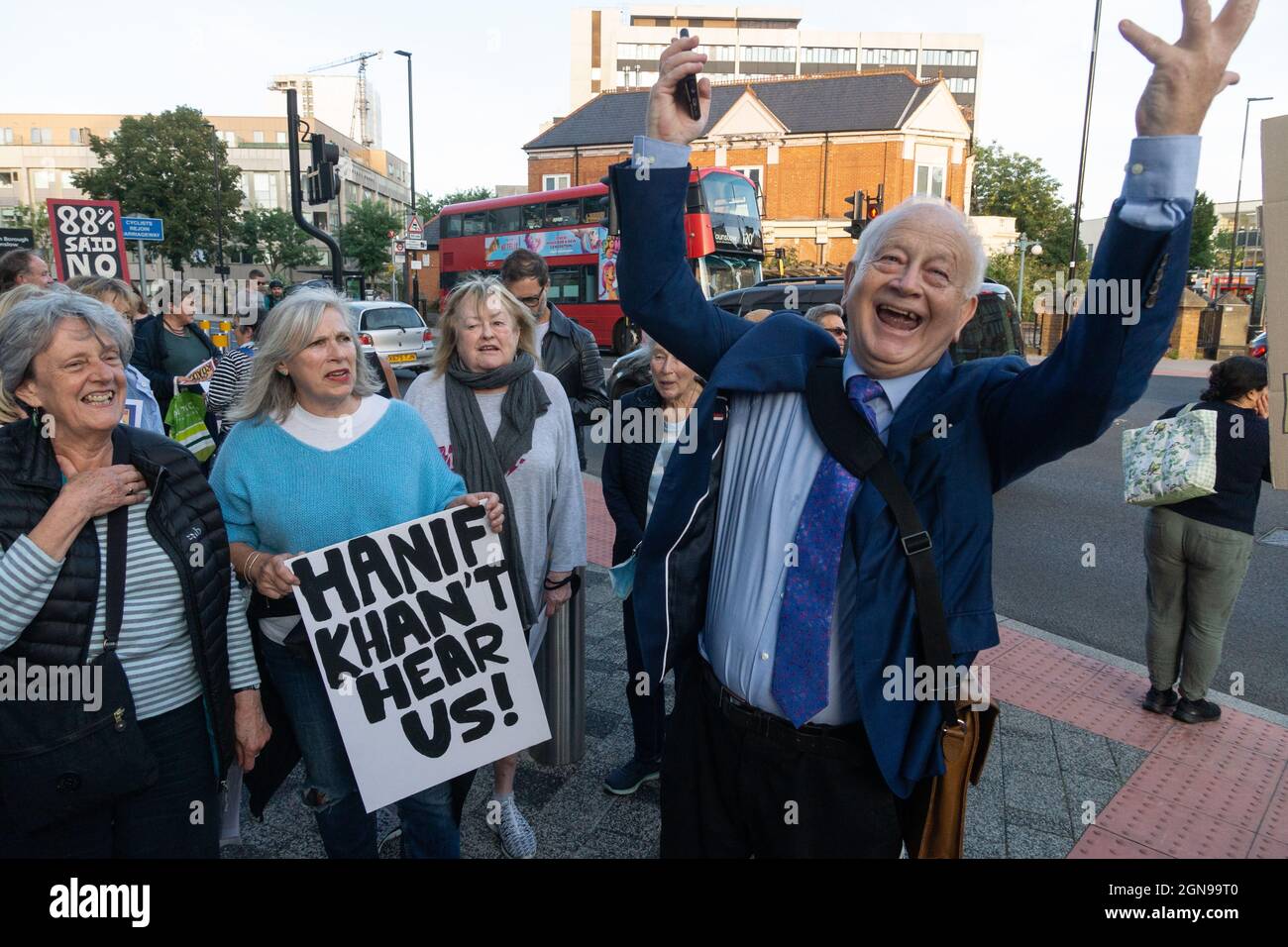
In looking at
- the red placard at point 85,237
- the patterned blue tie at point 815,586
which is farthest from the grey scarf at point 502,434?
the red placard at point 85,237

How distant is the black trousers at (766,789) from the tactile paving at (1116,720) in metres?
2.93

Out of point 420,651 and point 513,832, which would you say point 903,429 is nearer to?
point 420,651

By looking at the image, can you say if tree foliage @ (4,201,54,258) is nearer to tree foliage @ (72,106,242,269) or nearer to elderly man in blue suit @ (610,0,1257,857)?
tree foliage @ (72,106,242,269)

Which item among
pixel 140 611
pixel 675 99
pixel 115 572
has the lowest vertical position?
pixel 140 611

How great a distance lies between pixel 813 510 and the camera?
5.58ft

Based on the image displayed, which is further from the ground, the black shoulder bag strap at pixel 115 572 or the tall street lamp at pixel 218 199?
the tall street lamp at pixel 218 199

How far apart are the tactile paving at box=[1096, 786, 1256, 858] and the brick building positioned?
41.5m

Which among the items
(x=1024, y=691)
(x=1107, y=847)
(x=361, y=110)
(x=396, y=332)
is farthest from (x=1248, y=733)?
(x=361, y=110)

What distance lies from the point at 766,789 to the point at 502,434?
1738mm

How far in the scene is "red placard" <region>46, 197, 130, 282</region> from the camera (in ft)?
25.4

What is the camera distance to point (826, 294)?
1188cm

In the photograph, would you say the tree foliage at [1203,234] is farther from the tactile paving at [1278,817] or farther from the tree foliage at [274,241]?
the tree foliage at [274,241]

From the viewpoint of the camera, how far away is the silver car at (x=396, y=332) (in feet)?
60.0
